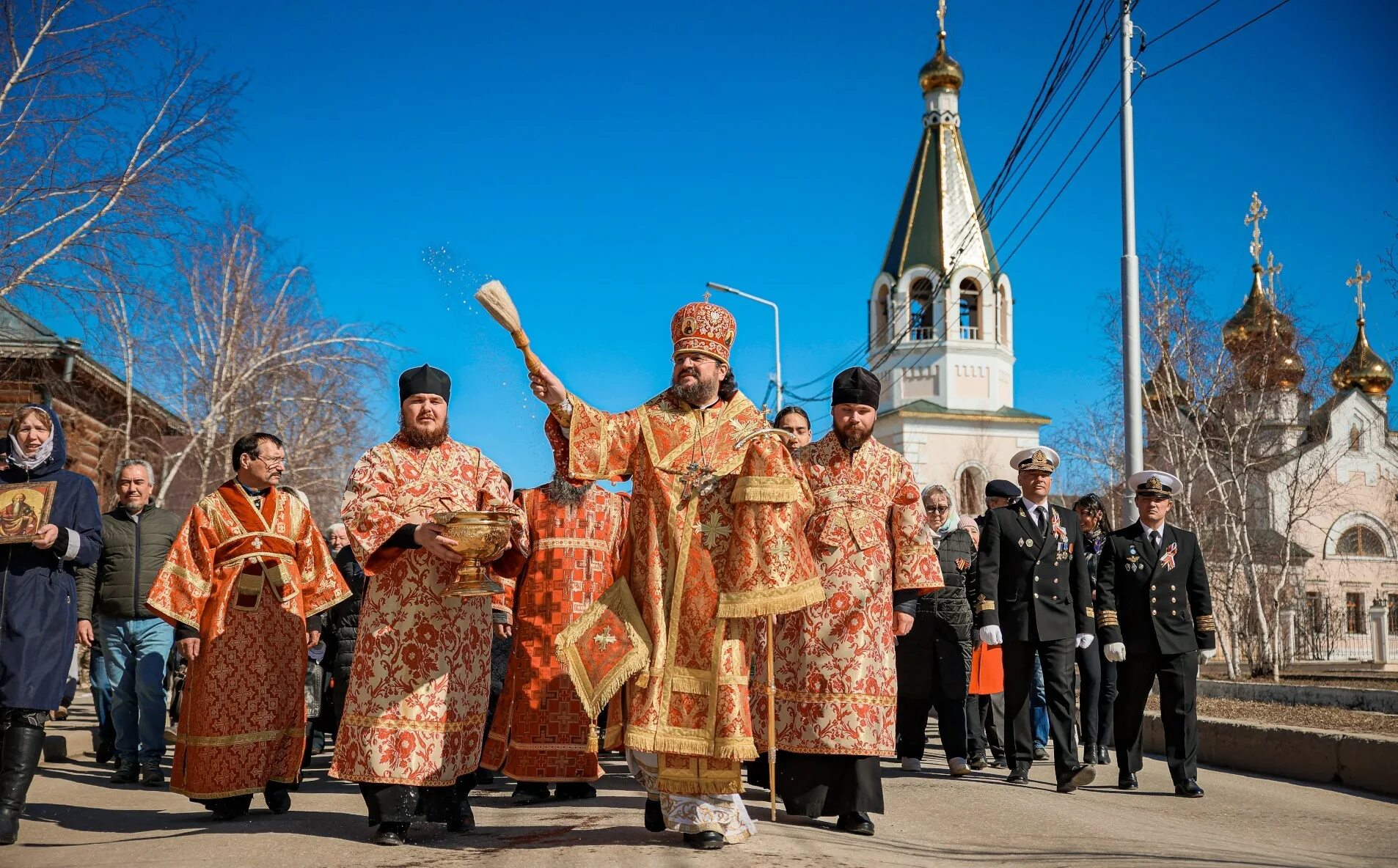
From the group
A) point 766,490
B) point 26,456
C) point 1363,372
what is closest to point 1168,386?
point 766,490

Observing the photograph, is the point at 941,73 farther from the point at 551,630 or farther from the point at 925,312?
the point at 551,630

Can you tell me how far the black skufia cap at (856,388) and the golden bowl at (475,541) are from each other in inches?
83.3

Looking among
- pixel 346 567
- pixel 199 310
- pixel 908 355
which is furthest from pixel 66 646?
pixel 908 355

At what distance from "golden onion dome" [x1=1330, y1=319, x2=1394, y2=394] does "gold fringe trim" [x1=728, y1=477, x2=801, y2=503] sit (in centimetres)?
5290

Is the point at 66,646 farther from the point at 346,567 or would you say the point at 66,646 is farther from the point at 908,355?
the point at 908,355

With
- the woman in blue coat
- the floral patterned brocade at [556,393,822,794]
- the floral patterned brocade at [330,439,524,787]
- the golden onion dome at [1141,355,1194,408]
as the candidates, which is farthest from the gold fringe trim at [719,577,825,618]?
the golden onion dome at [1141,355,1194,408]

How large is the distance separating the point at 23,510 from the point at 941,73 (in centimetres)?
4989

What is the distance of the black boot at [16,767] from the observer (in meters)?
6.19

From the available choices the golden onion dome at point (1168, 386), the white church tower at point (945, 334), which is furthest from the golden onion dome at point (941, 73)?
Result: the golden onion dome at point (1168, 386)

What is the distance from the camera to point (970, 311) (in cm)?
5131

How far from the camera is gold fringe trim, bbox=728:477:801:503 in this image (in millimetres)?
5789

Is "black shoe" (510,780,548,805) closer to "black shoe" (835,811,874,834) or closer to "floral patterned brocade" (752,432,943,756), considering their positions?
"floral patterned brocade" (752,432,943,756)

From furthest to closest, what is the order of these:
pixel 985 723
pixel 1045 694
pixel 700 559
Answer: pixel 985 723, pixel 1045 694, pixel 700 559

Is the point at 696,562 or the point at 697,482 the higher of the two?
the point at 697,482
